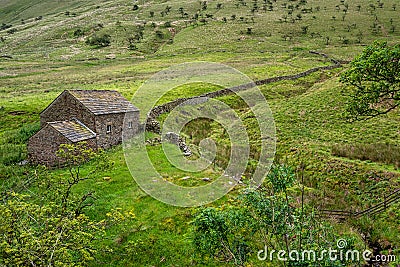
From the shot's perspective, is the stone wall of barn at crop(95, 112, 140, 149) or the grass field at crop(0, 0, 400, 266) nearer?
the grass field at crop(0, 0, 400, 266)

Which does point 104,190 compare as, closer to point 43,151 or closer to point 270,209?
point 43,151

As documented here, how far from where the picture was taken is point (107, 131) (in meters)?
29.7

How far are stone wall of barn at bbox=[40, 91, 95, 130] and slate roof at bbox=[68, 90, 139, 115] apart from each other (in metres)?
0.45

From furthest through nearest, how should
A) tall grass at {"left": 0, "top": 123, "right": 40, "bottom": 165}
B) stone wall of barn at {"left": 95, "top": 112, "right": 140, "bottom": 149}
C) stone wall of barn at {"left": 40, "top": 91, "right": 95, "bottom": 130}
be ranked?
stone wall of barn at {"left": 95, "top": 112, "right": 140, "bottom": 149}, stone wall of barn at {"left": 40, "top": 91, "right": 95, "bottom": 130}, tall grass at {"left": 0, "top": 123, "right": 40, "bottom": 165}

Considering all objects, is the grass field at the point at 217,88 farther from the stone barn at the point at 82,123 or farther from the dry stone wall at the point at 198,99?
the dry stone wall at the point at 198,99

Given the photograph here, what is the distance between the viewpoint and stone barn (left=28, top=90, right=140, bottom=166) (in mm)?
24297

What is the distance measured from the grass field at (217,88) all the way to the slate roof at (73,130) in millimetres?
2669

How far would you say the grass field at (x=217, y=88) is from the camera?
17.3 meters

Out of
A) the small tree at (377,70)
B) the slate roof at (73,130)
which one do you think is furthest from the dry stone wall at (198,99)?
the small tree at (377,70)

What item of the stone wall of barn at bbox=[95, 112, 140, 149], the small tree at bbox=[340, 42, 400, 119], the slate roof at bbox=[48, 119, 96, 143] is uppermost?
the small tree at bbox=[340, 42, 400, 119]

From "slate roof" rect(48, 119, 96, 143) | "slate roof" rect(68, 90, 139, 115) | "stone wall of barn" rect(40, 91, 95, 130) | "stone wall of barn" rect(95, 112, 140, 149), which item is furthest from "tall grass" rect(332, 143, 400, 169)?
"stone wall of barn" rect(40, 91, 95, 130)

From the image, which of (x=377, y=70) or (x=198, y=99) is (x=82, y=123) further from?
(x=377, y=70)

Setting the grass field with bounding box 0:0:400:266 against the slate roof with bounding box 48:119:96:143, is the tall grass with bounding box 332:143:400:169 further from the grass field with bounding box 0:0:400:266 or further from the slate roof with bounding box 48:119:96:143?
the slate roof with bounding box 48:119:96:143

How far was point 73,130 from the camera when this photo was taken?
84.1ft
